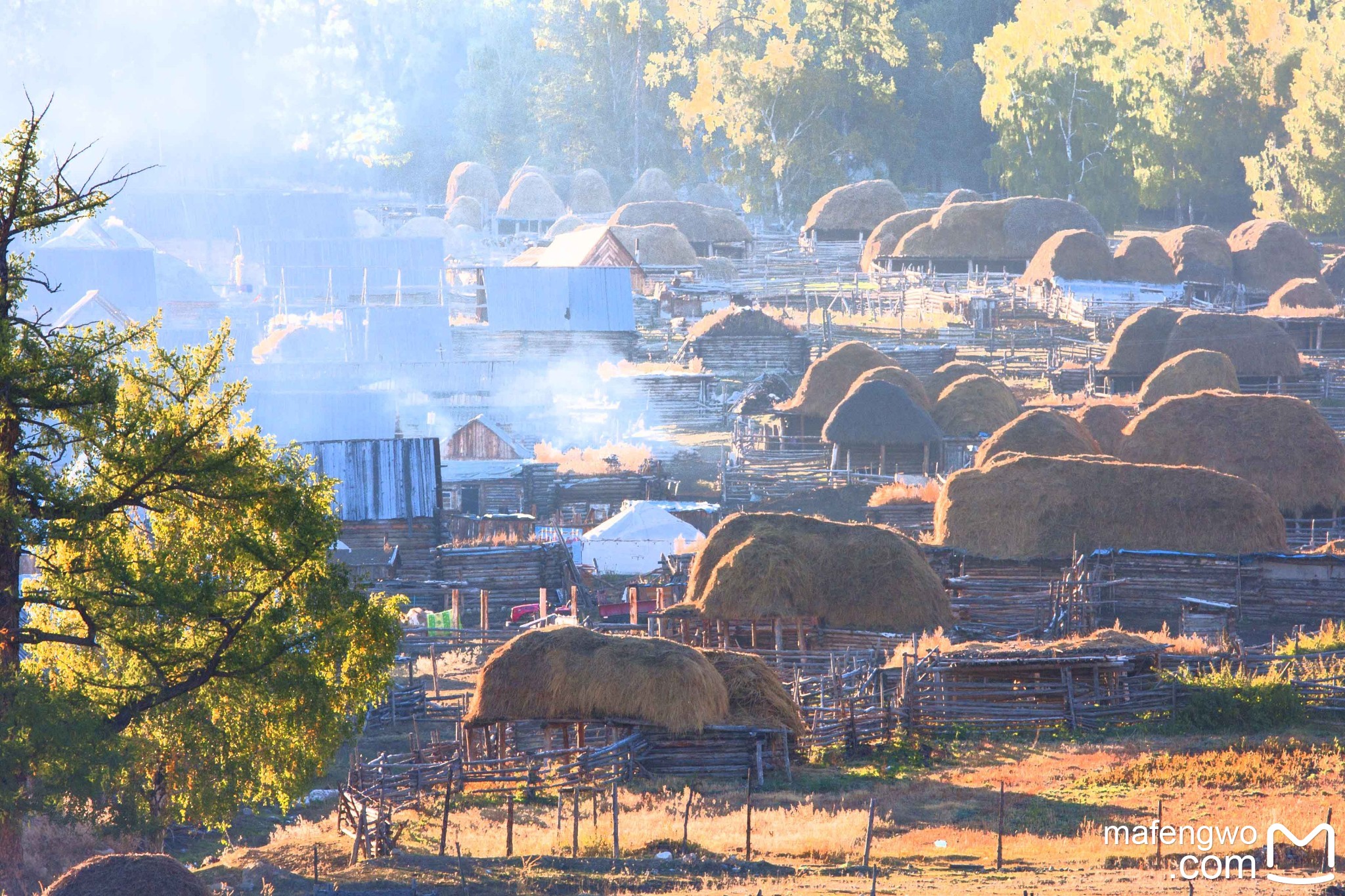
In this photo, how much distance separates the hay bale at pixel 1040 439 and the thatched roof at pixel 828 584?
10.1 m

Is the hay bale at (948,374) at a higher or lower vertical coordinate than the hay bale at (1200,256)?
lower

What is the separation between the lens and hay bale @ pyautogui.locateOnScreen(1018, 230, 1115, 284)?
64812 millimetres

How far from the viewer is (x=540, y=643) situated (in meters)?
21.0

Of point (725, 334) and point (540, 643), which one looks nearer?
point (540, 643)

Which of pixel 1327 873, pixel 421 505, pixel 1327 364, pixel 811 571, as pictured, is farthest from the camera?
pixel 1327 364

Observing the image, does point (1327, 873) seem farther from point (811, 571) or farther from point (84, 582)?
point (811, 571)

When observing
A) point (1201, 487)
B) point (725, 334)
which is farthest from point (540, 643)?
point (725, 334)

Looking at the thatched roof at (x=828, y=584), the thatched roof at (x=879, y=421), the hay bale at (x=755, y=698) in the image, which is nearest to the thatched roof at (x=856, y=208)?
the thatched roof at (x=879, y=421)

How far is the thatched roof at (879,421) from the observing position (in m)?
43.9

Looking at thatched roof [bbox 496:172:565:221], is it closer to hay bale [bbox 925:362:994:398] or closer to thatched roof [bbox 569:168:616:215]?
thatched roof [bbox 569:168:616:215]

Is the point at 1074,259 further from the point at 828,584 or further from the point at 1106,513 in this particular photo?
the point at 828,584

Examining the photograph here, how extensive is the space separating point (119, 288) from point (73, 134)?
192 ft

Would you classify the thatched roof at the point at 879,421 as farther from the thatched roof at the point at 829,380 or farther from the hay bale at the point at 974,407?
the thatched roof at the point at 829,380

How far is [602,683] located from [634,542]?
16134 millimetres
